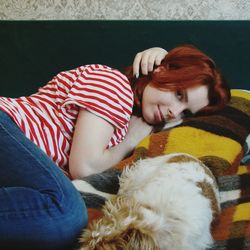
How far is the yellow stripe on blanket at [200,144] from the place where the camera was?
121 cm

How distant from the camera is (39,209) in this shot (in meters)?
0.86

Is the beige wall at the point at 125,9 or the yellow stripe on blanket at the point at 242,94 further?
the beige wall at the point at 125,9

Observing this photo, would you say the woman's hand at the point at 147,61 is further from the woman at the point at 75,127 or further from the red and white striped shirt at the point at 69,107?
the red and white striped shirt at the point at 69,107

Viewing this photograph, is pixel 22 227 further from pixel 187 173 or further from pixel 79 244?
pixel 187 173

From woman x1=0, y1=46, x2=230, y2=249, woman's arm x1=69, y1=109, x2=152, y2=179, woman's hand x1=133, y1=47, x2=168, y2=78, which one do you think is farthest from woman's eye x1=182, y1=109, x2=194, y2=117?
woman's arm x1=69, y1=109, x2=152, y2=179

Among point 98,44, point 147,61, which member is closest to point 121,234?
point 147,61

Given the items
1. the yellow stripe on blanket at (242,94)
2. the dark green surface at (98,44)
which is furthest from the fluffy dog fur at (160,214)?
the dark green surface at (98,44)

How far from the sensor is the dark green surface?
178 cm

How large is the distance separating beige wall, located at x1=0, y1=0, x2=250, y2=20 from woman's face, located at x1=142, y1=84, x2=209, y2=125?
697 millimetres

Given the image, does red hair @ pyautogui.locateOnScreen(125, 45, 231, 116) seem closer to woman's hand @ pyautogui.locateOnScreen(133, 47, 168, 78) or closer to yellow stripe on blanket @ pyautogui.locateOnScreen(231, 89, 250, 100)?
woman's hand @ pyautogui.locateOnScreen(133, 47, 168, 78)

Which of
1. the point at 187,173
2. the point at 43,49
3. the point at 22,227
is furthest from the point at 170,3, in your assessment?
the point at 22,227

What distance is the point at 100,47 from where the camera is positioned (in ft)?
6.29

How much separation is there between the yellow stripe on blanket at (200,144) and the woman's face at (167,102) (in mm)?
69

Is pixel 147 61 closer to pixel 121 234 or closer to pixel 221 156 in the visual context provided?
pixel 221 156
